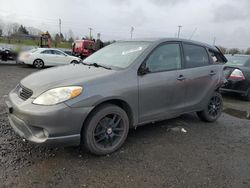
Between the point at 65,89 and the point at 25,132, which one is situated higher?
the point at 65,89

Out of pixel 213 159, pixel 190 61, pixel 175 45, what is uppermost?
pixel 175 45

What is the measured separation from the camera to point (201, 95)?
4.60 meters

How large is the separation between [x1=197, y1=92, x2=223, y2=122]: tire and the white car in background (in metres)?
10.9

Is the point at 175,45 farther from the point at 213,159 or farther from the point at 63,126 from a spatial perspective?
the point at 63,126

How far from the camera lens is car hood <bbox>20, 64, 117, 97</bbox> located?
3.00 m

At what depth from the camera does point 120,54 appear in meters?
3.97

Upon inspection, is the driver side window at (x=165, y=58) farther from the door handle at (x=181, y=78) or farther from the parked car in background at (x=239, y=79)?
the parked car in background at (x=239, y=79)

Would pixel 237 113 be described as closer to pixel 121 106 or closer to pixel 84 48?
pixel 121 106

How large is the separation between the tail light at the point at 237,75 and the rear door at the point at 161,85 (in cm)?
393

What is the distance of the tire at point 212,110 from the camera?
4923 millimetres

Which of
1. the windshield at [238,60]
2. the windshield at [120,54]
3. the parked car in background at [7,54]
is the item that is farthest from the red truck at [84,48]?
the windshield at [120,54]

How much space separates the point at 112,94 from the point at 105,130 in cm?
53

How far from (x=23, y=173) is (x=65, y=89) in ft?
3.61

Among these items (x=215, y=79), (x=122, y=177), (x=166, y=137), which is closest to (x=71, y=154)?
(x=122, y=177)
